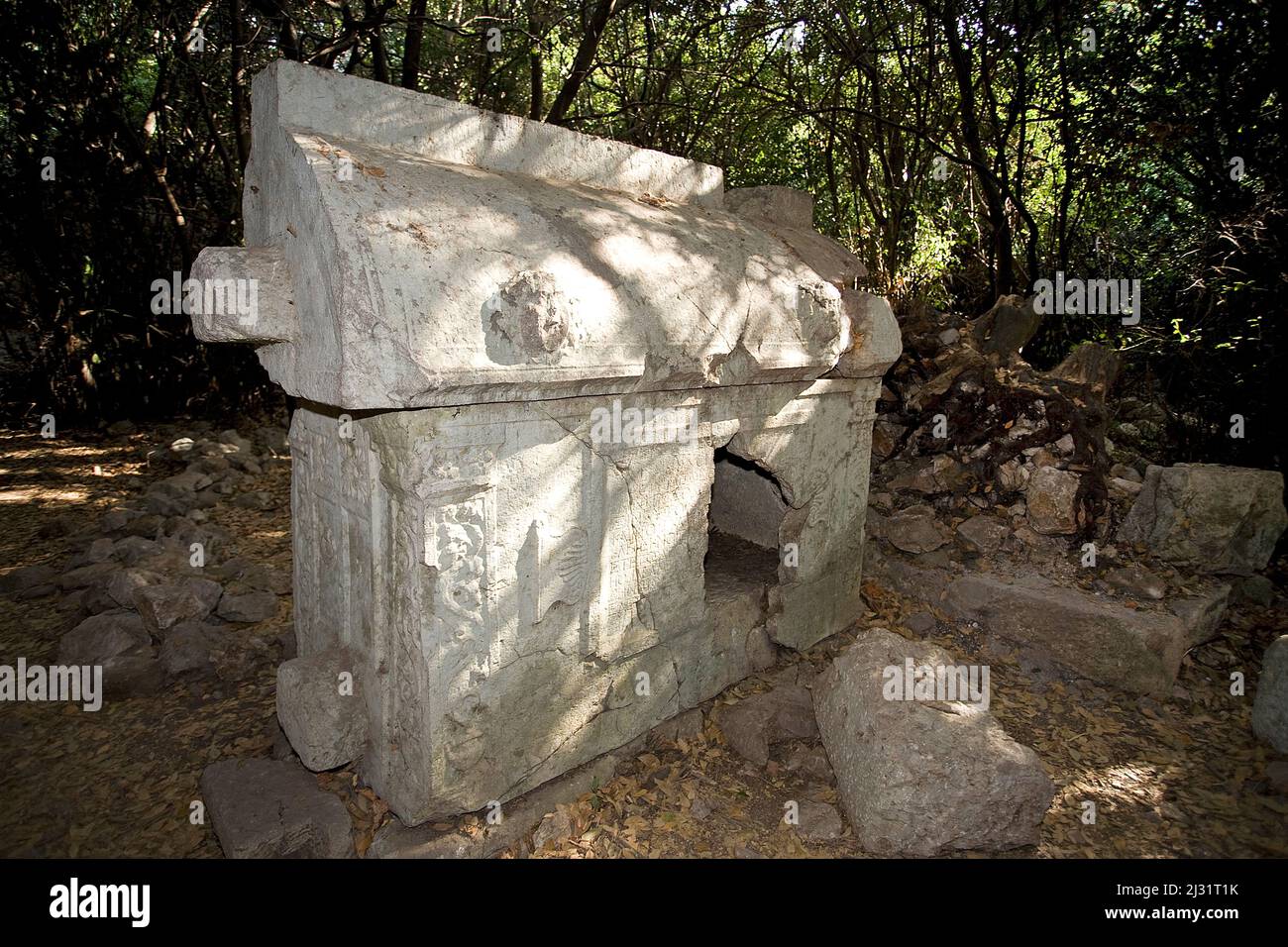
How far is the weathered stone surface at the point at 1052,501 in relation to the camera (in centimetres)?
467

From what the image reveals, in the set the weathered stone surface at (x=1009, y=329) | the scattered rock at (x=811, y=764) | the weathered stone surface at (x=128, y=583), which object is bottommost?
the scattered rock at (x=811, y=764)

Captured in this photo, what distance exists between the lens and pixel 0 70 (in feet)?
A: 23.0

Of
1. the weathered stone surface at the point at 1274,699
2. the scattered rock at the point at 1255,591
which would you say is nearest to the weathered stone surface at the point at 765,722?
the weathered stone surface at the point at 1274,699

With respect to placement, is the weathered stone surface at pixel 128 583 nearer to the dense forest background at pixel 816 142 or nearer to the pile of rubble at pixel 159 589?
the pile of rubble at pixel 159 589

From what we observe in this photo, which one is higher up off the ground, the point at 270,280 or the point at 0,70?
the point at 0,70

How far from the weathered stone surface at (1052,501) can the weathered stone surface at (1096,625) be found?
0.45m

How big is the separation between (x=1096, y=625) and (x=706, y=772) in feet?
7.84

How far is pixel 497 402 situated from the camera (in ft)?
8.03

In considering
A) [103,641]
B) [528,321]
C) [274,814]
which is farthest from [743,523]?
[103,641]

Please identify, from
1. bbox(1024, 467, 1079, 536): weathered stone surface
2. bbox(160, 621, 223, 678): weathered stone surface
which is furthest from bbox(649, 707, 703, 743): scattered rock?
bbox(1024, 467, 1079, 536): weathered stone surface

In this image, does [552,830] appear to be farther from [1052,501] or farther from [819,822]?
[1052,501]

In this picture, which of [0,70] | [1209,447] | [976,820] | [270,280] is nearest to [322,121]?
[270,280]

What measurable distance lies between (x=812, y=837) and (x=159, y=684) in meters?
3.30

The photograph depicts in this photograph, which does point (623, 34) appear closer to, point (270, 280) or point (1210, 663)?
point (270, 280)
